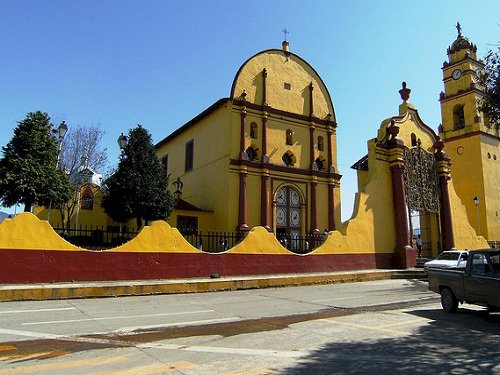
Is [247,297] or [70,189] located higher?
[70,189]

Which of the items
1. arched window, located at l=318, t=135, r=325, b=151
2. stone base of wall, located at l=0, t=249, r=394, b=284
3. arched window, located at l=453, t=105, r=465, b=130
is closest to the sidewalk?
stone base of wall, located at l=0, t=249, r=394, b=284

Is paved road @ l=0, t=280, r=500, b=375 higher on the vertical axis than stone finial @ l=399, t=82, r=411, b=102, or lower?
lower

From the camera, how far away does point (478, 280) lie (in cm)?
912

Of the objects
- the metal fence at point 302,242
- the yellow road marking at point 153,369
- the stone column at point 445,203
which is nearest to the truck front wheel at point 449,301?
the yellow road marking at point 153,369

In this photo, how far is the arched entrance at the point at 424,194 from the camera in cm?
2327

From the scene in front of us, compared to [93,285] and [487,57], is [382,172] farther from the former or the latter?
[93,285]

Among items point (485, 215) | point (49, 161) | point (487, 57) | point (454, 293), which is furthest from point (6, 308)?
point (485, 215)

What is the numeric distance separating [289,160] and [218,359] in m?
23.8

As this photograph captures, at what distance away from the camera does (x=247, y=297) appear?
13281 millimetres

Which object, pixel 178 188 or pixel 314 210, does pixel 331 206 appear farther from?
pixel 178 188

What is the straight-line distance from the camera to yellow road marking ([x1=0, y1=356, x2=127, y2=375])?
508cm

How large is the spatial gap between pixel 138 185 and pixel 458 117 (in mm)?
30366

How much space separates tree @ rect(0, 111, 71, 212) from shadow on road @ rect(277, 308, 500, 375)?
15.3 metres

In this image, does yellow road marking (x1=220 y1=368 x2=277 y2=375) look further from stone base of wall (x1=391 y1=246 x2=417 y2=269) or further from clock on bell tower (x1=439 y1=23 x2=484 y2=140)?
clock on bell tower (x1=439 y1=23 x2=484 y2=140)
